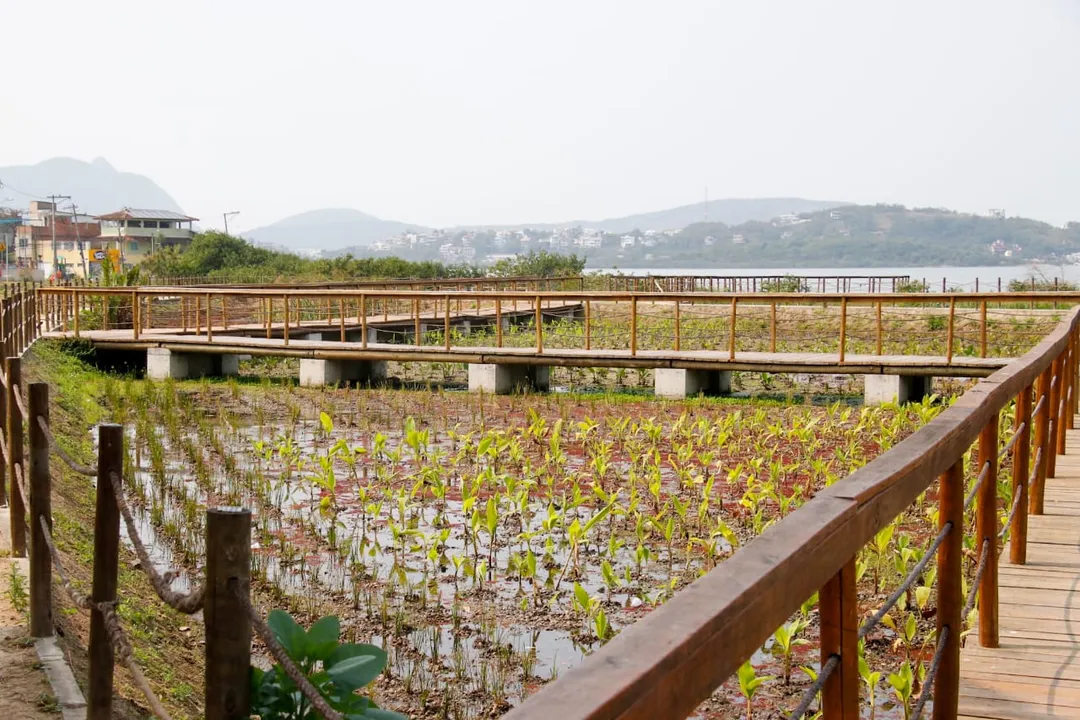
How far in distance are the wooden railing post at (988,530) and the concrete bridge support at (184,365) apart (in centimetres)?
1519

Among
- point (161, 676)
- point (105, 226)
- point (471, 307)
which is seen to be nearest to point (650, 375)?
point (471, 307)

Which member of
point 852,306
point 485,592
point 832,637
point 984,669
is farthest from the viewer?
point 852,306

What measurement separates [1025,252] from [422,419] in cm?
19969

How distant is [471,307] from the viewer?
92.1ft

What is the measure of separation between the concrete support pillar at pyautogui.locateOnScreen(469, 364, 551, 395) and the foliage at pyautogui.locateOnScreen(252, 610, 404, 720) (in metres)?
13.5

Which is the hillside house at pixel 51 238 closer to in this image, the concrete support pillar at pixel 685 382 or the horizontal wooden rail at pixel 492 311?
the horizontal wooden rail at pixel 492 311

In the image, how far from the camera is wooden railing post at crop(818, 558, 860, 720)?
69.9 inches

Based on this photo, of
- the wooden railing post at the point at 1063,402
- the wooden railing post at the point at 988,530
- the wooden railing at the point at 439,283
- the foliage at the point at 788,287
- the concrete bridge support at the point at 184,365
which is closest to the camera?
the wooden railing post at the point at 988,530

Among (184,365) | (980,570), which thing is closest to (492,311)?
(184,365)

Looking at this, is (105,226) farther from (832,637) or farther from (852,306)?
(832,637)

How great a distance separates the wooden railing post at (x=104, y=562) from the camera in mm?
3152

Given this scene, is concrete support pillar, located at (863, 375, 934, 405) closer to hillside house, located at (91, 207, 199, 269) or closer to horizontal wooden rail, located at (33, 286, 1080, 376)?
horizontal wooden rail, located at (33, 286, 1080, 376)

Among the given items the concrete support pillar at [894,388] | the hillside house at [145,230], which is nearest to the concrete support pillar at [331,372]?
the concrete support pillar at [894,388]

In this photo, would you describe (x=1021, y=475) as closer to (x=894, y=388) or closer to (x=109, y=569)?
(x=109, y=569)
